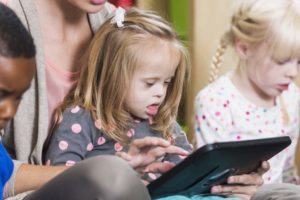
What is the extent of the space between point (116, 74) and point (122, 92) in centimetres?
4

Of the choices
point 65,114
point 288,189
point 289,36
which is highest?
point 289,36

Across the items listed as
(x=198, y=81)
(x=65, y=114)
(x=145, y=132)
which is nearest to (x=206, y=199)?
(x=145, y=132)

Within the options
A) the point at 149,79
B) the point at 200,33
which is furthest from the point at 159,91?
the point at 200,33

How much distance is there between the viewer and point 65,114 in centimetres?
127

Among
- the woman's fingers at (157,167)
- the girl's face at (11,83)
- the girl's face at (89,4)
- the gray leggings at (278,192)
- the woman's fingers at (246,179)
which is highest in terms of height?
the girl's face at (89,4)

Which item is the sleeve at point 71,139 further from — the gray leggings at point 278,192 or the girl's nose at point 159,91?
the gray leggings at point 278,192

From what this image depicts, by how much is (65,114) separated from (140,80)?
0.17 metres

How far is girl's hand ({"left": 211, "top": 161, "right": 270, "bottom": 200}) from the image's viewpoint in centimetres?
118

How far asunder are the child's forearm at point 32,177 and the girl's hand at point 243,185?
0.95ft

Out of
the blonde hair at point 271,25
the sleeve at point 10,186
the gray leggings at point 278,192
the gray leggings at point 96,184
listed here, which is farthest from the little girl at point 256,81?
the gray leggings at point 96,184

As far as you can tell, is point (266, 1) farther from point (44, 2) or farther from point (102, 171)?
point (102, 171)

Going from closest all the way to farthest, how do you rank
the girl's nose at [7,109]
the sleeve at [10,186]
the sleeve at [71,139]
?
1. the girl's nose at [7,109]
2. the sleeve at [10,186]
3. the sleeve at [71,139]

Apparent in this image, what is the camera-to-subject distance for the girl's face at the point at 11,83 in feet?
2.80

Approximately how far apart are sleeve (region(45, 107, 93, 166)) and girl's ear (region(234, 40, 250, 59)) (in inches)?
19.2
